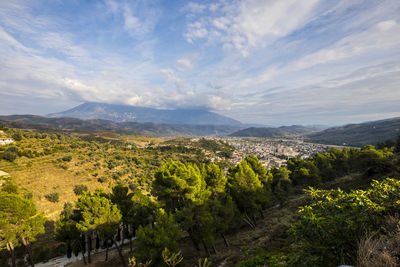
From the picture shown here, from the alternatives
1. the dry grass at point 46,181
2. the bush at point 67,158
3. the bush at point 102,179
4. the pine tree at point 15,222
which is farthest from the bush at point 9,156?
the pine tree at point 15,222

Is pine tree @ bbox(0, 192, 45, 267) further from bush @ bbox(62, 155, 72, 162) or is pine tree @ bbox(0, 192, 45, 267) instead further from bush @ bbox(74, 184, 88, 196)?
bush @ bbox(62, 155, 72, 162)

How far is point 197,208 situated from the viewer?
15.8 metres

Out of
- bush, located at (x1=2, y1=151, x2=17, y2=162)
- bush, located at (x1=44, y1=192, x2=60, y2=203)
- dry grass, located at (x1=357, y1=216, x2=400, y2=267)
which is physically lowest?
bush, located at (x1=44, y1=192, x2=60, y2=203)

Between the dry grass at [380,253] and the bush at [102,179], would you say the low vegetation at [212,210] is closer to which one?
the dry grass at [380,253]

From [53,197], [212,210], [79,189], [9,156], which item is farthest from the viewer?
[9,156]

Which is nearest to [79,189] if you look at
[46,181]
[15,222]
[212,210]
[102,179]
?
[102,179]

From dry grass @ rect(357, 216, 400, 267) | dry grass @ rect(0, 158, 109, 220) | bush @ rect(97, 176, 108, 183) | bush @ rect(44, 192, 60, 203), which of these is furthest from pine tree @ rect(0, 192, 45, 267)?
dry grass @ rect(357, 216, 400, 267)

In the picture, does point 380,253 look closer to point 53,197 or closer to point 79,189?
point 53,197

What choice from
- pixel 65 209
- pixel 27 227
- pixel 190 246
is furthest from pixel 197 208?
pixel 65 209

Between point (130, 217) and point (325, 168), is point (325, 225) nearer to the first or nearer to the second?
point (130, 217)

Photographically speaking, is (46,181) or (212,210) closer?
(212,210)

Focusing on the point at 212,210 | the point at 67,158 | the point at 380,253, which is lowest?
the point at 212,210

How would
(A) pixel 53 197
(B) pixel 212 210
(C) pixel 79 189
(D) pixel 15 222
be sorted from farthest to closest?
(C) pixel 79 189 → (A) pixel 53 197 → (B) pixel 212 210 → (D) pixel 15 222

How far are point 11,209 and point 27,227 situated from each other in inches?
92.7
